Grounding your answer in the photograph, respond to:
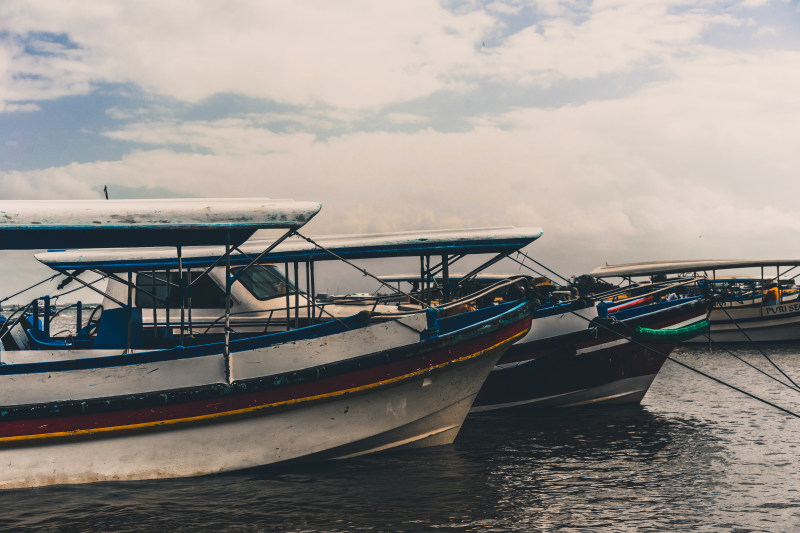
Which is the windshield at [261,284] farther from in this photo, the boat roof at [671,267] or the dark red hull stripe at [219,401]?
the boat roof at [671,267]

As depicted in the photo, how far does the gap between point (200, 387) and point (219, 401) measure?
301 mm

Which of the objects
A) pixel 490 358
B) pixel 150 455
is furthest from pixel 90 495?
pixel 490 358

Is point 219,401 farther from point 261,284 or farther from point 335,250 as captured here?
point 261,284

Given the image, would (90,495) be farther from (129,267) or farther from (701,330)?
(701,330)

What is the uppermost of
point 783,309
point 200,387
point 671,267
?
point 671,267

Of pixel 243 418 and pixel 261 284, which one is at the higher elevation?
pixel 261 284

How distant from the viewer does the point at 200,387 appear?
909cm

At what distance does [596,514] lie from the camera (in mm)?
8211

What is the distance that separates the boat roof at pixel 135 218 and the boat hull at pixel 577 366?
6951mm

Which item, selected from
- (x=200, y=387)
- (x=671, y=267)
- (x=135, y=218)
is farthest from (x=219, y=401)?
(x=671, y=267)

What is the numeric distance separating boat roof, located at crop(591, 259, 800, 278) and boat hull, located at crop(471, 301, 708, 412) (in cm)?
989

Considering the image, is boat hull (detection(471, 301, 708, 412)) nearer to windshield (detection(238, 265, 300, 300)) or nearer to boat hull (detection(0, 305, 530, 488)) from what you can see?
boat hull (detection(0, 305, 530, 488))

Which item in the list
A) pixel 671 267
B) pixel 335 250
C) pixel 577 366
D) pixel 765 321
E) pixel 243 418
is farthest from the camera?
pixel 765 321

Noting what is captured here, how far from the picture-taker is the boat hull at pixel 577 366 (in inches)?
571
